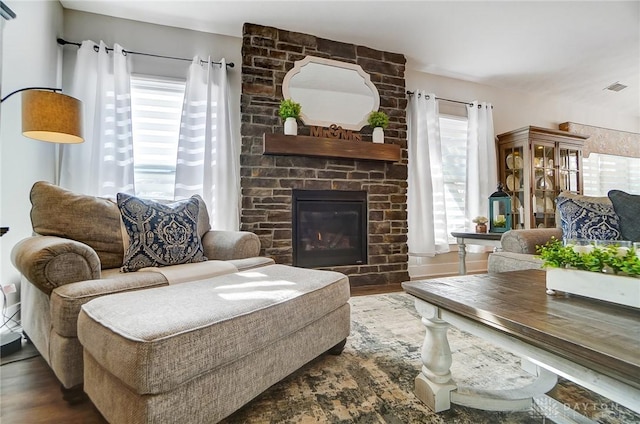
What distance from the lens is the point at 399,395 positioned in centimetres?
120

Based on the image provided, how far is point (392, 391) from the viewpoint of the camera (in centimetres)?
123

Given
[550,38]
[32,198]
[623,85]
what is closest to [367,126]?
[550,38]

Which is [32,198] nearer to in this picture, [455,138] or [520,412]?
[520,412]

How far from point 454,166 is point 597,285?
129 inches

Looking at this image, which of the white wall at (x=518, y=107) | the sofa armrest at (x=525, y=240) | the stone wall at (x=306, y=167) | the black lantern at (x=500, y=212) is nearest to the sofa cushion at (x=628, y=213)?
the sofa armrest at (x=525, y=240)

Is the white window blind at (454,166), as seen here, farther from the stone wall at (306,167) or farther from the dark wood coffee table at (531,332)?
the dark wood coffee table at (531,332)

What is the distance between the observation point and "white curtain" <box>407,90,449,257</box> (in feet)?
11.9

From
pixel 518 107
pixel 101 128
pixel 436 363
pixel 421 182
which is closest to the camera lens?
pixel 436 363

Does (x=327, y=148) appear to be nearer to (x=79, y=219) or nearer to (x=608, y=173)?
(x=79, y=219)

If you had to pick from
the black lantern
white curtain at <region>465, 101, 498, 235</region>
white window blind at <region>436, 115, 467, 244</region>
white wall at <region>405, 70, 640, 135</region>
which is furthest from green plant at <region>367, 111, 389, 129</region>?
white curtain at <region>465, 101, 498, 235</region>

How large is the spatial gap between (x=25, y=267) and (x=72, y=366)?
446 mm

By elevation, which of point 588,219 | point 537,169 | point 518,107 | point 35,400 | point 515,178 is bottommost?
point 35,400

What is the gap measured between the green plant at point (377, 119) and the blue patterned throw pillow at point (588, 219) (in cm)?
174

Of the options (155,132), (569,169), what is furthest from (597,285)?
(569,169)
